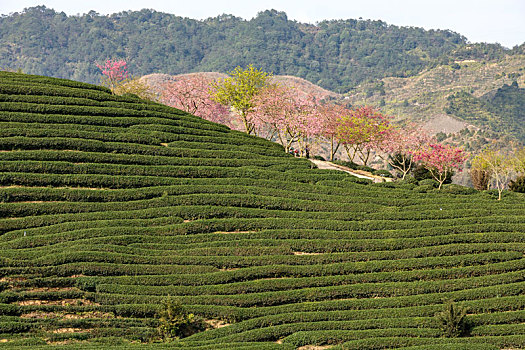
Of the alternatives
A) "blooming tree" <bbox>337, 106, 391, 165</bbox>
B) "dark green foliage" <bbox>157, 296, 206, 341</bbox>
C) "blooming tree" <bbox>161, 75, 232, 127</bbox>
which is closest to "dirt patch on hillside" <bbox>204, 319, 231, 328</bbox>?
"dark green foliage" <bbox>157, 296, 206, 341</bbox>

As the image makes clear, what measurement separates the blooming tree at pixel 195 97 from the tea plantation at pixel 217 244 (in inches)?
977

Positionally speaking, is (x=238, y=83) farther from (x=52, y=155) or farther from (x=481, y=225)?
(x=481, y=225)

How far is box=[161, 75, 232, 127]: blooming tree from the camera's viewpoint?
252 ft

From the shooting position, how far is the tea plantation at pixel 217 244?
30.5m

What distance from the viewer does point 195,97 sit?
77.4 meters

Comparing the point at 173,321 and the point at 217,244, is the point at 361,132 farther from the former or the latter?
the point at 173,321

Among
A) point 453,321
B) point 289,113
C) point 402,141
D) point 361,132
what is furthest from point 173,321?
point 402,141

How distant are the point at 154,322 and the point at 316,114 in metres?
41.3

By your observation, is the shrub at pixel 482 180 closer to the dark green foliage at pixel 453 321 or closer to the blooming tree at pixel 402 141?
the blooming tree at pixel 402 141

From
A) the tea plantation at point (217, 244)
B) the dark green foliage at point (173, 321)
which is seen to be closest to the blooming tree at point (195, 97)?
the tea plantation at point (217, 244)

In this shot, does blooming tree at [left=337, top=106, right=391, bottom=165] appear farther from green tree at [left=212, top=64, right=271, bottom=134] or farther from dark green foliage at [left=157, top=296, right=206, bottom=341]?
dark green foliage at [left=157, top=296, right=206, bottom=341]

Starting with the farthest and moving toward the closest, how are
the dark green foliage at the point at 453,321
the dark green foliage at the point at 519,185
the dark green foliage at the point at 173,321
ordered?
the dark green foliage at the point at 519,185 < the dark green foliage at the point at 453,321 < the dark green foliage at the point at 173,321

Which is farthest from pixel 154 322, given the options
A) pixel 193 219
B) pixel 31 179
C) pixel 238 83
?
pixel 238 83

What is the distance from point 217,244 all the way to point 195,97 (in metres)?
43.1
